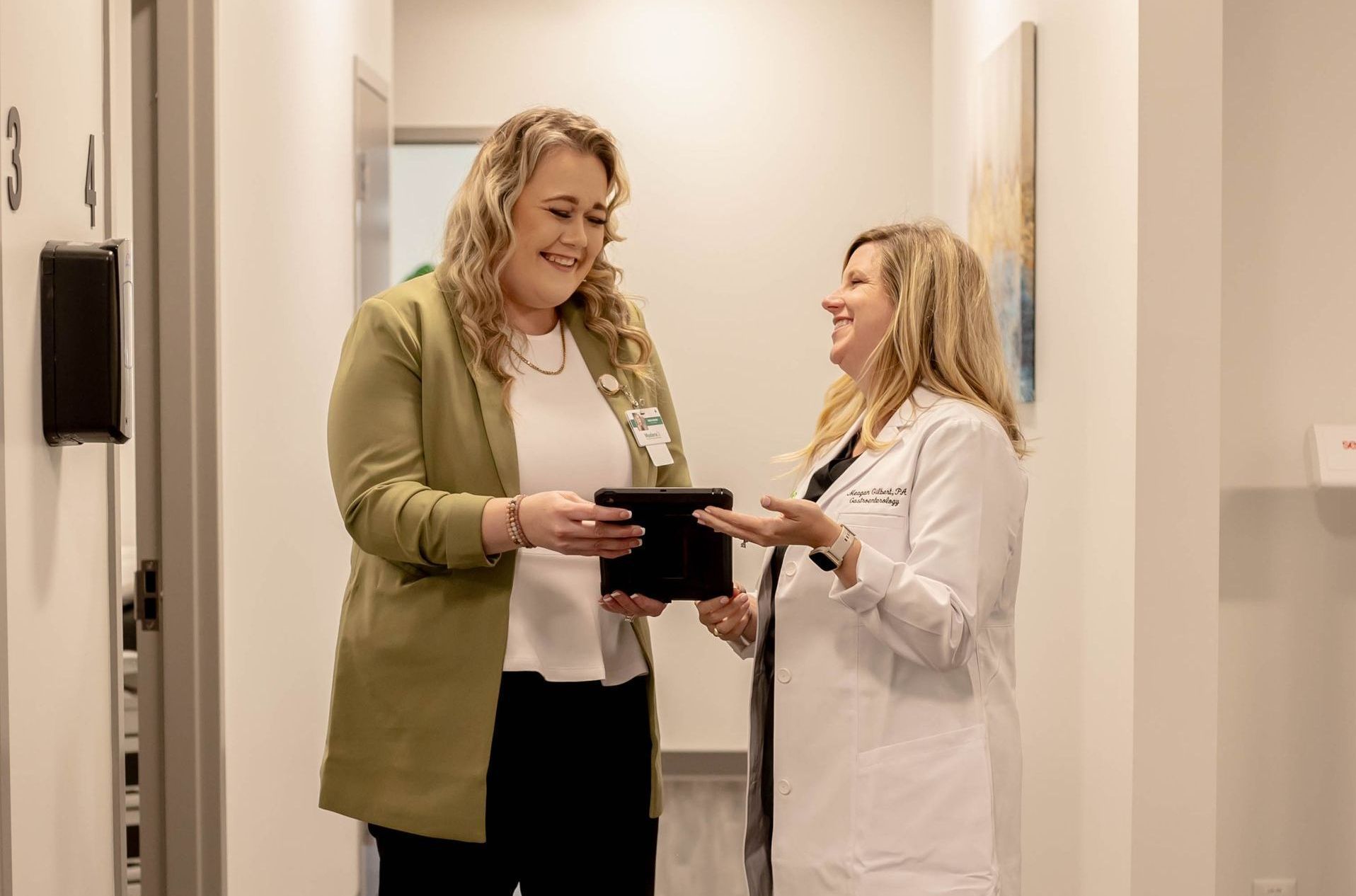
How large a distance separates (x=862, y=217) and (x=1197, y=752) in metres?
2.96

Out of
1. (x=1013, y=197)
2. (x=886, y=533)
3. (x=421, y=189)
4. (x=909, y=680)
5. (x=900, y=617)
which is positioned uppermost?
(x=421, y=189)

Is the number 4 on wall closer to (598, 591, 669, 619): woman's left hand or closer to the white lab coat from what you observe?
(598, 591, 669, 619): woman's left hand

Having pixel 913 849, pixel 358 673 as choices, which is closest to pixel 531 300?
pixel 358 673

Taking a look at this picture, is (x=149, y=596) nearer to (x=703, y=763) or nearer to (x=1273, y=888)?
(x=1273, y=888)

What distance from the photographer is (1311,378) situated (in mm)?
2484

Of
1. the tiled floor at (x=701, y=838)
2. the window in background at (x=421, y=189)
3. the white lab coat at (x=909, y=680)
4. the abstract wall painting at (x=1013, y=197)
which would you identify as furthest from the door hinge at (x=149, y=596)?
the window in background at (x=421, y=189)

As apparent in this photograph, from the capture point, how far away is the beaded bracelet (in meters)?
1.66

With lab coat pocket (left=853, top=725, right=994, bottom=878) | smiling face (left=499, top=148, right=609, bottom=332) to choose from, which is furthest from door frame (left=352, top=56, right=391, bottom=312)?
lab coat pocket (left=853, top=725, right=994, bottom=878)

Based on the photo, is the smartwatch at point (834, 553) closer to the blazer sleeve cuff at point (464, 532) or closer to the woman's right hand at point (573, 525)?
the woman's right hand at point (573, 525)

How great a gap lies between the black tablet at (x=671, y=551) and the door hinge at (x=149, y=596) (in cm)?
108

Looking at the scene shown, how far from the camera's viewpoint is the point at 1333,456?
241 cm

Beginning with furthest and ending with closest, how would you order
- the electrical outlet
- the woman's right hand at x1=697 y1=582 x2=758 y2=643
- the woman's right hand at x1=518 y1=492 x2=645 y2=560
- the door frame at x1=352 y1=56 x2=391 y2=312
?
1. the door frame at x1=352 y1=56 x2=391 y2=312
2. the electrical outlet
3. the woman's right hand at x1=697 y1=582 x2=758 y2=643
4. the woman's right hand at x1=518 y1=492 x2=645 y2=560

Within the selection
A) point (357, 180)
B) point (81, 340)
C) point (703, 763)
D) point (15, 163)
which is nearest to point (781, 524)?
point (81, 340)

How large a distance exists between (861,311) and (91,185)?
1112 mm
